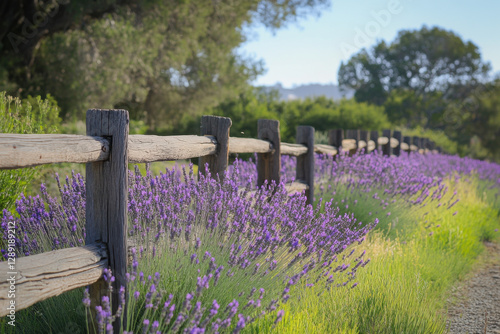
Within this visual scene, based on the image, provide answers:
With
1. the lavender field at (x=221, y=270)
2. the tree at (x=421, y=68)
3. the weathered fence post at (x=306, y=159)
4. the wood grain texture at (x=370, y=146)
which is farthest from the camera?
the tree at (x=421, y=68)

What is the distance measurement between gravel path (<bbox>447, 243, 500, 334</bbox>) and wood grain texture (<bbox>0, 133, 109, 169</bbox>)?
271 cm

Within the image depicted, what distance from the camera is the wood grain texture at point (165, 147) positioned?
8.09 ft

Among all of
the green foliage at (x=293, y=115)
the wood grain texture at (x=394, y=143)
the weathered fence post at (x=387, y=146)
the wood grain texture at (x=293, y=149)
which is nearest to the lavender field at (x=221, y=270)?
the wood grain texture at (x=293, y=149)

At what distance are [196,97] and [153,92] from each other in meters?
1.88

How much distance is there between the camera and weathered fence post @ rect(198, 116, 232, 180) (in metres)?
3.62

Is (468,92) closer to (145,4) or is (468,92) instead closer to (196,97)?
(196,97)

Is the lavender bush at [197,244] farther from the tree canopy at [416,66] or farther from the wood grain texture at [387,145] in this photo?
the tree canopy at [416,66]

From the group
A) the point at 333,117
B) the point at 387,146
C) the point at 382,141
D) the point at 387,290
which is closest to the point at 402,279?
the point at 387,290

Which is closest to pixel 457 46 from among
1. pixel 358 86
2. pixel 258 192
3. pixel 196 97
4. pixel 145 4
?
pixel 358 86

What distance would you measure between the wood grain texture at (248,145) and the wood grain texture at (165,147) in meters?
0.34

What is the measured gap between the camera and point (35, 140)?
1.88 metres

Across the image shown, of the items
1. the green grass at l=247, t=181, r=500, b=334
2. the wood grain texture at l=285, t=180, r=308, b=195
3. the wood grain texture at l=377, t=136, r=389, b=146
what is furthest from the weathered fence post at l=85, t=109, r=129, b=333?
the wood grain texture at l=377, t=136, r=389, b=146

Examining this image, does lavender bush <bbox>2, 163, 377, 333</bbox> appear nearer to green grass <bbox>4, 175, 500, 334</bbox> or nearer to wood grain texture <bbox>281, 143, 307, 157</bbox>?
green grass <bbox>4, 175, 500, 334</bbox>

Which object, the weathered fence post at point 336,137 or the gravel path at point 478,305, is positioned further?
the weathered fence post at point 336,137
